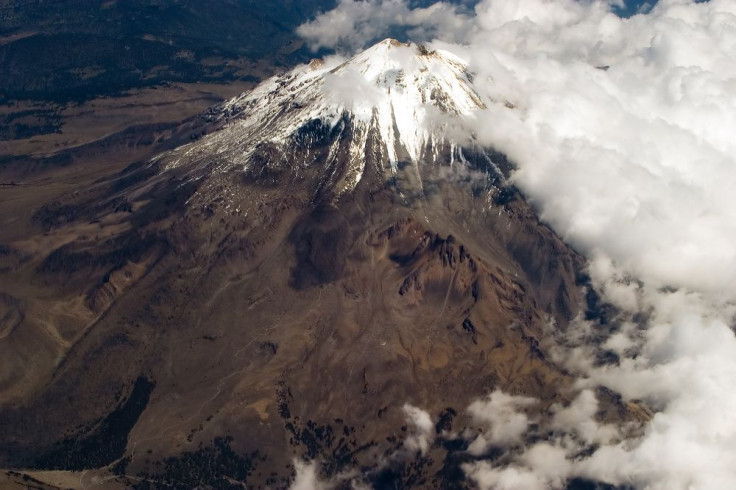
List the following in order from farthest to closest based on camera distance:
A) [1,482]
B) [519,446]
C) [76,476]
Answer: [519,446], [76,476], [1,482]

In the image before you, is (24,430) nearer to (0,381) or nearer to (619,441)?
(0,381)

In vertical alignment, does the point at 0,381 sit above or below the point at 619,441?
above

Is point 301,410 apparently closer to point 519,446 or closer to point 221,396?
point 221,396

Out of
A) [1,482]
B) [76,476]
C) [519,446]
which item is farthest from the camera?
[519,446]

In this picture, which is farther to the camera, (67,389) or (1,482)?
(67,389)

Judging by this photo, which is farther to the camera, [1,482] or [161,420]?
[161,420]

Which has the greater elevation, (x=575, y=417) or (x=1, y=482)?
(x=1, y=482)

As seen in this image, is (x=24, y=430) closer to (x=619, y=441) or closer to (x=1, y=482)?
(x=1, y=482)

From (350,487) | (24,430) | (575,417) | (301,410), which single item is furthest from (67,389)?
(575,417)

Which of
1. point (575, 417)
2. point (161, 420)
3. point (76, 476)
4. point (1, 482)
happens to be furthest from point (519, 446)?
point (1, 482)
